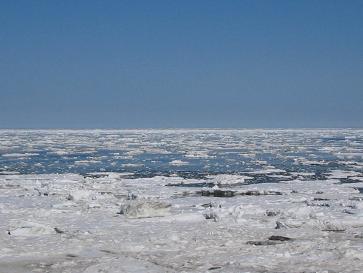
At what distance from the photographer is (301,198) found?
45.0 feet

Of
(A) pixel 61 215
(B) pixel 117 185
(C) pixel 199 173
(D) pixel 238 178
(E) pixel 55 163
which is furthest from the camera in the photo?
(E) pixel 55 163

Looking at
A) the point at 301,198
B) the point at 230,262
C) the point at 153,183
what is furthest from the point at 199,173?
the point at 230,262

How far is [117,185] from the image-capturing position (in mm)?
16812

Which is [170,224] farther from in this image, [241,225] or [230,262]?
[230,262]

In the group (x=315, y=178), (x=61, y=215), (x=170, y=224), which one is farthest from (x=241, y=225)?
(x=315, y=178)

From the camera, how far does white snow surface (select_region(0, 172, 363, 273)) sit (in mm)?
7449

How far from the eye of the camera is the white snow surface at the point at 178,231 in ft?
24.4

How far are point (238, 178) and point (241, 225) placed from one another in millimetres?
8377

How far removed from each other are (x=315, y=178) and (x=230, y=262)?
39.2 ft

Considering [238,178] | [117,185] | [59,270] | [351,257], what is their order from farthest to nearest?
[238,178], [117,185], [351,257], [59,270]

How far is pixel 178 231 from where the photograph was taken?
9.48m

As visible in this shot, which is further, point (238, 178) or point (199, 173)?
point (199, 173)

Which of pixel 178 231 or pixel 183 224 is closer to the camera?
pixel 178 231

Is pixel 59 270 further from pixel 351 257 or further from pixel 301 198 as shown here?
pixel 301 198
